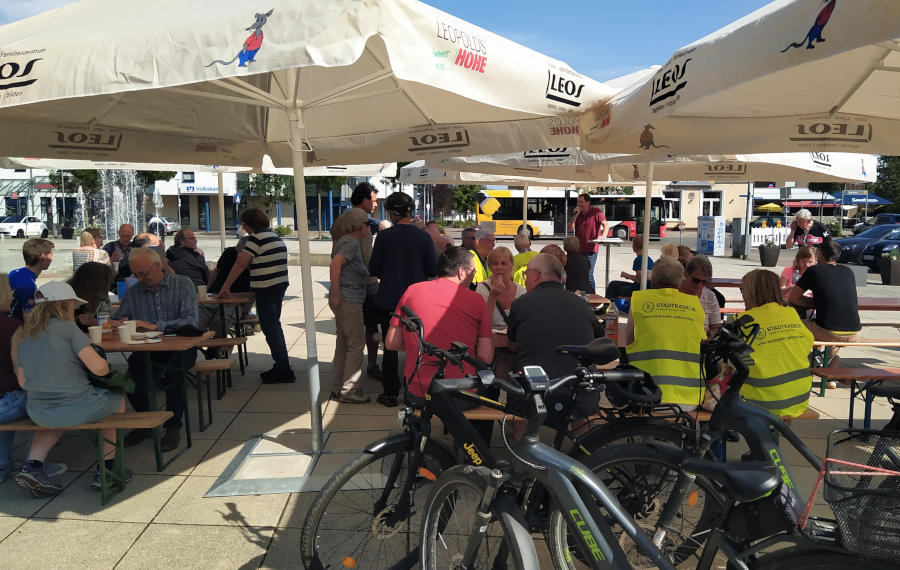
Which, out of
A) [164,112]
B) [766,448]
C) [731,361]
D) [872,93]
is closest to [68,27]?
[164,112]

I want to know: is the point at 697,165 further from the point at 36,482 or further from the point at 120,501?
the point at 36,482

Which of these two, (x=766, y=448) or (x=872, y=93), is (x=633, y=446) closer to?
(x=766, y=448)

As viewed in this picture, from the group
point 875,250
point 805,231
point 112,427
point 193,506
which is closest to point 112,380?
point 112,427

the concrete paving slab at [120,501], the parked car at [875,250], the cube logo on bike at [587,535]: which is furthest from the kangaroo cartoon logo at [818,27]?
the parked car at [875,250]

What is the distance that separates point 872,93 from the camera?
13.5 feet

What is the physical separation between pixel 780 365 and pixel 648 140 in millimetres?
2123

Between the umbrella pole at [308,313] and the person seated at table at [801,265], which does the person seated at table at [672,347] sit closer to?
the umbrella pole at [308,313]

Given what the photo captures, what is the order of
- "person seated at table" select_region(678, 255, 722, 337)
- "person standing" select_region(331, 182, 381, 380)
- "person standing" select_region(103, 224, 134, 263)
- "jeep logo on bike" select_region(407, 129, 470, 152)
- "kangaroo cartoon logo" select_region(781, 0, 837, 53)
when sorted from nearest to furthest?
"kangaroo cartoon logo" select_region(781, 0, 837, 53) → "person seated at table" select_region(678, 255, 722, 337) → "jeep logo on bike" select_region(407, 129, 470, 152) → "person standing" select_region(331, 182, 381, 380) → "person standing" select_region(103, 224, 134, 263)

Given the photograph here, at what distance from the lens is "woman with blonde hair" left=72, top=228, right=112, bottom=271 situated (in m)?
7.52

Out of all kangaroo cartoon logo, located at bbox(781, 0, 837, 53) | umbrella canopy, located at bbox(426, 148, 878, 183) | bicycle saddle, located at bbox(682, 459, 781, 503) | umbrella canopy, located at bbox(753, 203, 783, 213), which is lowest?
bicycle saddle, located at bbox(682, 459, 781, 503)

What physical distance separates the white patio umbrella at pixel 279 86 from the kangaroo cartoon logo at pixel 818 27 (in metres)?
1.59

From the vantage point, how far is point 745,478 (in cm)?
196

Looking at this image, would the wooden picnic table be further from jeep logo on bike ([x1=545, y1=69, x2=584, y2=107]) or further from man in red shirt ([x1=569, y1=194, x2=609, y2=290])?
man in red shirt ([x1=569, y1=194, x2=609, y2=290])

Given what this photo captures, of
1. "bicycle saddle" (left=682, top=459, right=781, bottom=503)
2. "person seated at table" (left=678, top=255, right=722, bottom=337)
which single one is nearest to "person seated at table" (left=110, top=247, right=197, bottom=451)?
"bicycle saddle" (left=682, top=459, right=781, bottom=503)
